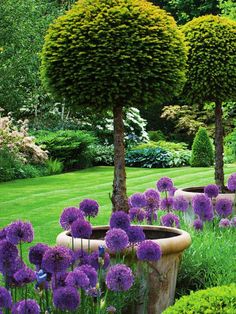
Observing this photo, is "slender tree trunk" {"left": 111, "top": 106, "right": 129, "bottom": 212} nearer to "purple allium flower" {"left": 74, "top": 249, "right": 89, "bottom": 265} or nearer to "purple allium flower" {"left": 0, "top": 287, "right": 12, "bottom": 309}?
"purple allium flower" {"left": 74, "top": 249, "right": 89, "bottom": 265}

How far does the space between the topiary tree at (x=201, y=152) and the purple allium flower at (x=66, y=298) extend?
15771mm

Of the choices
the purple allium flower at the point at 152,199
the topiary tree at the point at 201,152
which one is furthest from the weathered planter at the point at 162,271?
the topiary tree at the point at 201,152

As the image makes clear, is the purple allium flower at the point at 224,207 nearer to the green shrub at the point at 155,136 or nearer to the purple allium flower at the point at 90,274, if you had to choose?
the purple allium flower at the point at 90,274

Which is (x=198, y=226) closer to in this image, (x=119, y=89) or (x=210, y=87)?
(x=119, y=89)

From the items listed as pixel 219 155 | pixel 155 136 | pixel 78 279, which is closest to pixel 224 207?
pixel 219 155

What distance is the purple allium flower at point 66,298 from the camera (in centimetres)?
242

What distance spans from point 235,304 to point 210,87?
5.26 metres

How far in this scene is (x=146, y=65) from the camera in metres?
5.55

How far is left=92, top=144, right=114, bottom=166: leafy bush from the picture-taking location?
18391mm

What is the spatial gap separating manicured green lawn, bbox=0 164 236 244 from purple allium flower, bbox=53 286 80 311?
14.3ft

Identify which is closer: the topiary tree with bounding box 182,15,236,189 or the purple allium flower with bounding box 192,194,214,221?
the purple allium flower with bounding box 192,194,214,221

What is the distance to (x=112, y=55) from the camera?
5.42m

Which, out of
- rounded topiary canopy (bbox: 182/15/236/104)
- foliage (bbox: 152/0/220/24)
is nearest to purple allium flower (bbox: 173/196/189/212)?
rounded topiary canopy (bbox: 182/15/236/104)

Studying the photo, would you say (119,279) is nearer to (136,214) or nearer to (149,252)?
(149,252)
